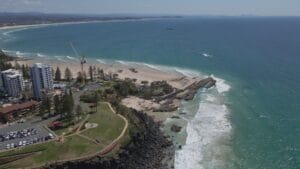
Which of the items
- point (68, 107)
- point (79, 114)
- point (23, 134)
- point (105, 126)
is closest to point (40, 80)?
point (79, 114)

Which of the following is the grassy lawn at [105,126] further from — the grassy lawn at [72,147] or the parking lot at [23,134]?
the parking lot at [23,134]

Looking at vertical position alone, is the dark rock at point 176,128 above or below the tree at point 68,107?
below

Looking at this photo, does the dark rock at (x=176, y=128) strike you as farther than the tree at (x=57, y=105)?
No

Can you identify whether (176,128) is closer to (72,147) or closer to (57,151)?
(72,147)

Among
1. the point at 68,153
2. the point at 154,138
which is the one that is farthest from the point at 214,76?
the point at 68,153

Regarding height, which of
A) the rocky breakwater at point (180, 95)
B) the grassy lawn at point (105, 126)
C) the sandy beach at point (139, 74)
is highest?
the grassy lawn at point (105, 126)

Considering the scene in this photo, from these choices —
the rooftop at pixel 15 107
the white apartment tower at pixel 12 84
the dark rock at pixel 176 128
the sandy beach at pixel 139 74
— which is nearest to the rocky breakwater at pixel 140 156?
the dark rock at pixel 176 128

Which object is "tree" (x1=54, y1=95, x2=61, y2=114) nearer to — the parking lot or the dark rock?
the parking lot

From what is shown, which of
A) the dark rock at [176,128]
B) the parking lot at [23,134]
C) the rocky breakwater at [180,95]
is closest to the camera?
the parking lot at [23,134]
